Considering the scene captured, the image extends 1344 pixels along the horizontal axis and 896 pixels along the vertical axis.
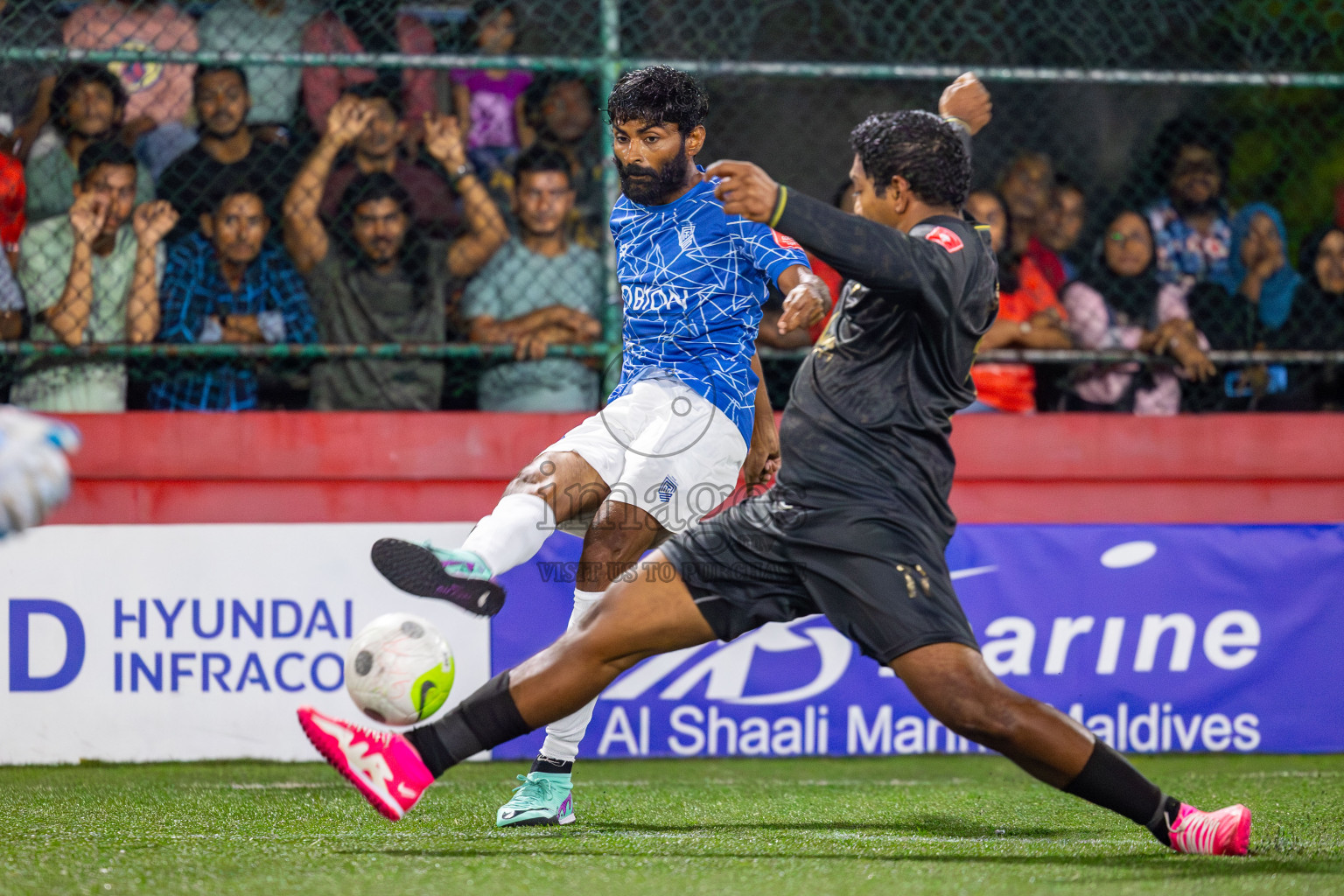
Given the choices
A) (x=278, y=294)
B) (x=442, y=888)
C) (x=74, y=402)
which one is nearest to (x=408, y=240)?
(x=278, y=294)

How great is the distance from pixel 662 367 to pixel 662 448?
29 cm


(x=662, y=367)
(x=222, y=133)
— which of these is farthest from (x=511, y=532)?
(x=222, y=133)

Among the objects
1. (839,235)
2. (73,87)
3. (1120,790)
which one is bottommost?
(1120,790)

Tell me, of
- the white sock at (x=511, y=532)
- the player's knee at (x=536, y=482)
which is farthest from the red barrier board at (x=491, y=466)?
the white sock at (x=511, y=532)

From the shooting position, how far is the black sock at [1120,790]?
316cm

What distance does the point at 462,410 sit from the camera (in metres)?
6.25

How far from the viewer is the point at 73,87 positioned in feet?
19.5

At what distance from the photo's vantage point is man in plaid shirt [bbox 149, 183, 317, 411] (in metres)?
5.91

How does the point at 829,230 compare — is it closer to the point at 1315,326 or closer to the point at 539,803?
the point at 539,803

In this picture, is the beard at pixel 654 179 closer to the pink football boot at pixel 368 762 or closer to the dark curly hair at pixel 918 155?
the dark curly hair at pixel 918 155

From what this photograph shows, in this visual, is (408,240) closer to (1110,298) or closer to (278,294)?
(278,294)

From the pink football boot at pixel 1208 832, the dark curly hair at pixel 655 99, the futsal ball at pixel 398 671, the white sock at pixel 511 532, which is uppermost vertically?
the dark curly hair at pixel 655 99

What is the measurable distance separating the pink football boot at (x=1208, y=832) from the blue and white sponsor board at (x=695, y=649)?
2.42 metres

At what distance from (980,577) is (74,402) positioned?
153 inches
